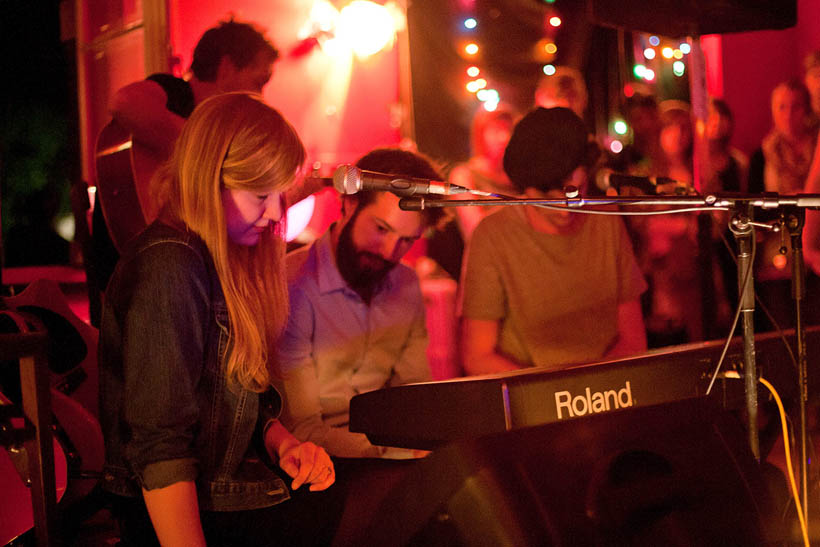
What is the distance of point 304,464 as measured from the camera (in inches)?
61.3

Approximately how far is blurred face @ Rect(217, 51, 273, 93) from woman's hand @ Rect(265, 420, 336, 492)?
1614 mm

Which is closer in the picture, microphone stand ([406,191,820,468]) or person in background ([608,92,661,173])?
microphone stand ([406,191,820,468])

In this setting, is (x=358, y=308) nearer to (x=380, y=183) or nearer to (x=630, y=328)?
(x=630, y=328)

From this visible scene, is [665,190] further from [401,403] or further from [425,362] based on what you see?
[425,362]

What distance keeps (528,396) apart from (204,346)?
62 centimetres

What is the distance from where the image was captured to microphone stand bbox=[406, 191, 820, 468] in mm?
1504

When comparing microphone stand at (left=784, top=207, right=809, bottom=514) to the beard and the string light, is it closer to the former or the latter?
the beard

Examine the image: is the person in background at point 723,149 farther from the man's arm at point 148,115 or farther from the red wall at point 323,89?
the man's arm at point 148,115

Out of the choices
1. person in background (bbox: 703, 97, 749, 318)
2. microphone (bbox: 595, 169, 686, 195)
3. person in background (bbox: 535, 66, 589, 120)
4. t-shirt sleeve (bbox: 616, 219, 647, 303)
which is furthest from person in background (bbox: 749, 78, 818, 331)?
microphone (bbox: 595, 169, 686, 195)

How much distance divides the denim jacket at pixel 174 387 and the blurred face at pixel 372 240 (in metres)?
0.87

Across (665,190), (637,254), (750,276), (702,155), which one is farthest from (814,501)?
(637,254)

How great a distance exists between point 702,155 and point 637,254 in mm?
1085

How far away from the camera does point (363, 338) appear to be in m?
2.35

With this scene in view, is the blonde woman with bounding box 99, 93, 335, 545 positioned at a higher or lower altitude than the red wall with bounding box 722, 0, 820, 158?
lower
